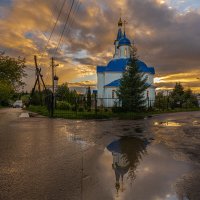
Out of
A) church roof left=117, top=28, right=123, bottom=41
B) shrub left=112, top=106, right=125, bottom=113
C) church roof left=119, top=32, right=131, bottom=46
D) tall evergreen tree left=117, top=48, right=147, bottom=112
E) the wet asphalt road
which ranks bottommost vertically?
the wet asphalt road

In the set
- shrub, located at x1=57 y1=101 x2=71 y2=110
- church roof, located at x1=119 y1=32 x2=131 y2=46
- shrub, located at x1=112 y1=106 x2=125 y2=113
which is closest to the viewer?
shrub, located at x1=112 y1=106 x2=125 y2=113

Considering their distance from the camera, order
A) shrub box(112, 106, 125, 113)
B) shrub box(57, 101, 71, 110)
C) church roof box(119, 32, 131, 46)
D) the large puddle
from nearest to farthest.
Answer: the large puddle, shrub box(112, 106, 125, 113), shrub box(57, 101, 71, 110), church roof box(119, 32, 131, 46)

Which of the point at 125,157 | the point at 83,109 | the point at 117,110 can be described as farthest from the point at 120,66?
the point at 125,157

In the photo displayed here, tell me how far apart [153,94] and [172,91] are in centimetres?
2207

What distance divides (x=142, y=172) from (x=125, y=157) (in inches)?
62.7

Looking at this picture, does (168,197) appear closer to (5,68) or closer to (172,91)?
(5,68)

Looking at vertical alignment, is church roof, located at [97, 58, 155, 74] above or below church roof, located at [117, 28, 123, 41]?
below

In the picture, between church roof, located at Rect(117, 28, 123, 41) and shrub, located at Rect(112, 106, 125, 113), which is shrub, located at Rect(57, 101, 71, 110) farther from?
church roof, located at Rect(117, 28, 123, 41)

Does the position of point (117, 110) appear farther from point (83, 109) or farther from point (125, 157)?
point (125, 157)

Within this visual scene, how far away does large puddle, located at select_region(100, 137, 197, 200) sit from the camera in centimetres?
417

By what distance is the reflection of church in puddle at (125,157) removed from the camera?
16.9ft

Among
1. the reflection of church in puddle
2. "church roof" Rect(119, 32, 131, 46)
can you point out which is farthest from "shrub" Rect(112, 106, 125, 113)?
"church roof" Rect(119, 32, 131, 46)

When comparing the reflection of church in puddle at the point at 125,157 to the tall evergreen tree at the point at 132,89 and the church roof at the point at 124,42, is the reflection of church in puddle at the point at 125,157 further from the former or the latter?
the church roof at the point at 124,42

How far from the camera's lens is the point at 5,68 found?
1748 cm
